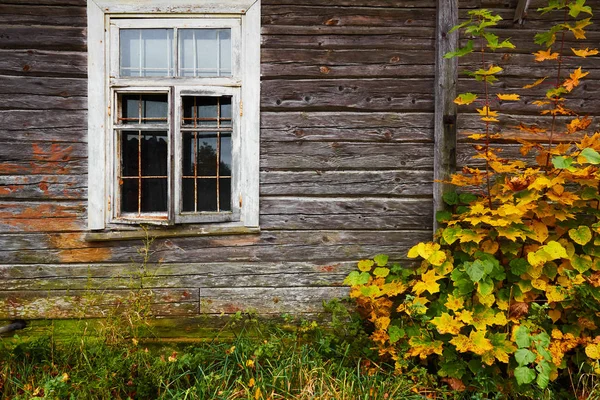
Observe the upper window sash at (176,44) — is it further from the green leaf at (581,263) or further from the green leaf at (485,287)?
the green leaf at (581,263)

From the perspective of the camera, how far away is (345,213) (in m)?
3.41

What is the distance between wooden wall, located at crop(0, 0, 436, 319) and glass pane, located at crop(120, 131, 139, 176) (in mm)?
287

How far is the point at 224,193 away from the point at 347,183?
3.24 feet

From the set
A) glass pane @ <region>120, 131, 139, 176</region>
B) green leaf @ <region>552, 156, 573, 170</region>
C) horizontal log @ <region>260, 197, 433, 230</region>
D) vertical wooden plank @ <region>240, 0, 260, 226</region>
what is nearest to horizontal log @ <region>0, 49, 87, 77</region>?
glass pane @ <region>120, 131, 139, 176</region>

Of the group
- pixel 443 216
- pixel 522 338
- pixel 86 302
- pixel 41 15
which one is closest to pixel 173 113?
pixel 41 15

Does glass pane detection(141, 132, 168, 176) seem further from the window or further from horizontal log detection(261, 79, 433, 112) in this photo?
horizontal log detection(261, 79, 433, 112)

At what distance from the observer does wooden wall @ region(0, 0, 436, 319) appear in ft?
10.7

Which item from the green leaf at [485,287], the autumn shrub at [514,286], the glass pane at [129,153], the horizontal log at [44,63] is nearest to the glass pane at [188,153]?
the glass pane at [129,153]

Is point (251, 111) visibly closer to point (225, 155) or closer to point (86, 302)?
point (225, 155)

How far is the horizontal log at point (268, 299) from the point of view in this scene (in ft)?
11.1

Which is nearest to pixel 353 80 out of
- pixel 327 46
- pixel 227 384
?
pixel 327 46

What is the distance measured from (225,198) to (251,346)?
1.15m

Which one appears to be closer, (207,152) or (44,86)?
(44,86)

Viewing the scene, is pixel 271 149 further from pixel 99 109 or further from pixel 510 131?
pixel 510 131
